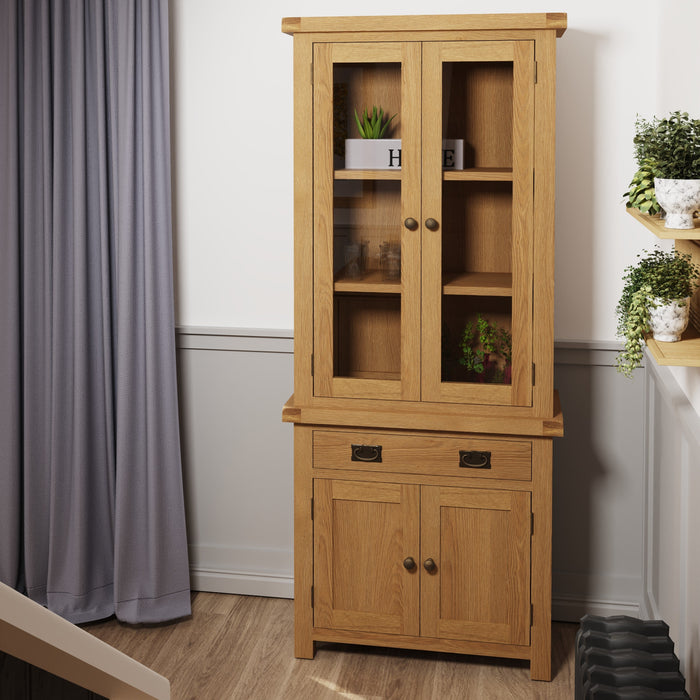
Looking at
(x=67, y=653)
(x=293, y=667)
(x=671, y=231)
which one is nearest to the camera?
(x=67, y=653)

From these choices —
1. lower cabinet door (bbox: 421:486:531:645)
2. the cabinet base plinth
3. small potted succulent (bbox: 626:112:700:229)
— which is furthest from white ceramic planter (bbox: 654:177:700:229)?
the cabinet base plinth

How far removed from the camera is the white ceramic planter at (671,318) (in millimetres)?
1807

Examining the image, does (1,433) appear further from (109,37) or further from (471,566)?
(471,566)

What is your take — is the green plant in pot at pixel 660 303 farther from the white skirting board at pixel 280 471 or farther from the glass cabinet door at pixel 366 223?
the white skirting board at pixel 280 471

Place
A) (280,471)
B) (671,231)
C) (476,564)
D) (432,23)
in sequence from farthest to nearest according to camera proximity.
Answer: (280,471)
(476,564)
(432,23)
(671,231)

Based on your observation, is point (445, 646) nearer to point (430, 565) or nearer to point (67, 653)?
point (430, 565)

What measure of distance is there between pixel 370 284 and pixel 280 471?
91 centimetres

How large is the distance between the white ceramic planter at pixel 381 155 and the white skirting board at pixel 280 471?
75cm

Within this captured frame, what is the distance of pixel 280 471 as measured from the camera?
10.4ft

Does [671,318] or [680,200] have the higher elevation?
[680,200]

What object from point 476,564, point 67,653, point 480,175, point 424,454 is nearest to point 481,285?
point 480,175

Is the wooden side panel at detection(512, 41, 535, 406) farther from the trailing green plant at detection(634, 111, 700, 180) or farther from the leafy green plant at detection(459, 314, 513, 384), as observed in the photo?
the trailing green plant at detection(634, 111, 700, 180)

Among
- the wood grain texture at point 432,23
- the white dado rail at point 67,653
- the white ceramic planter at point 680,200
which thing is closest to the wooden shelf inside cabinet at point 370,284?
the wood grain texture at point 432,23

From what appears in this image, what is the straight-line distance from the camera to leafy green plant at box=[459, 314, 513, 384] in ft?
8.43
